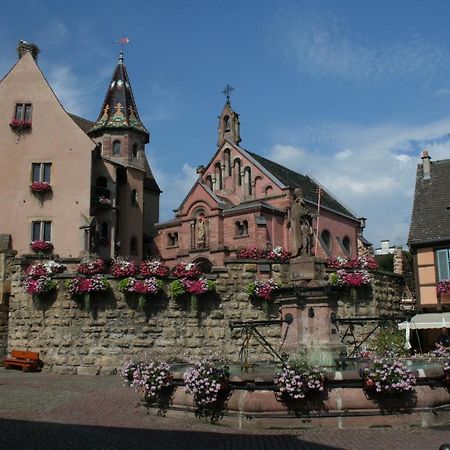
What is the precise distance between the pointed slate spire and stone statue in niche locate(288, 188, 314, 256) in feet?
89.3

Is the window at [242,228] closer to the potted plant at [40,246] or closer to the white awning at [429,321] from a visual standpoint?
the potted plant at [40,246]

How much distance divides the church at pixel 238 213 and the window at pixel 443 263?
1146cm

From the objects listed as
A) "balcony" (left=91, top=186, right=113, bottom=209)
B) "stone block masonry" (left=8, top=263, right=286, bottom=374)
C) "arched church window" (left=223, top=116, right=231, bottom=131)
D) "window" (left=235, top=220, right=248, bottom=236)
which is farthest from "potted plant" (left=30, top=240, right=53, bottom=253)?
"arched church window" (left=223, top=116, right=231, bottom=131)

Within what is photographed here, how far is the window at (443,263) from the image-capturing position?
25812mm

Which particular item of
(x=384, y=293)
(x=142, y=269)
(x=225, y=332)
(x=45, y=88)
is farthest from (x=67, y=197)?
(x=384, y=293)

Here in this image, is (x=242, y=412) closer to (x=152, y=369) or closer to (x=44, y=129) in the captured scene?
(x=152, y=369)

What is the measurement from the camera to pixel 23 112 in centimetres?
3438

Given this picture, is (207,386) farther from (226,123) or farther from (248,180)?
(226,123)

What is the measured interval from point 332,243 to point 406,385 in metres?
38.9

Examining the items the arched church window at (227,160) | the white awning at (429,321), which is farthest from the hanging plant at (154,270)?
the arched church window at (227,160)

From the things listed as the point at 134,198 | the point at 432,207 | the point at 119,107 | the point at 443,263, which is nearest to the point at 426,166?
the point at 432,207

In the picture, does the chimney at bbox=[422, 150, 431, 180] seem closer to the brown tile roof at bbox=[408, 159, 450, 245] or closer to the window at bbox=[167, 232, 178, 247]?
the brown tile roof at bbox=[408, 159, 450, 245]

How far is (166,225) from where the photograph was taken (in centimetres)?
4569

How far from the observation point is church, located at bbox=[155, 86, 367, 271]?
41.0 meters
